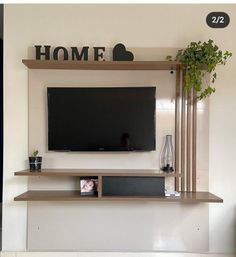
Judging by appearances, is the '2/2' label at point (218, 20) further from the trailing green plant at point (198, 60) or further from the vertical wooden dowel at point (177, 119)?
the vertical wooden dowel at point (177, 119)

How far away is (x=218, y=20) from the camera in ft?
8.14

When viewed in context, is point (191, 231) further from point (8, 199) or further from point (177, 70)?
point (8, 199)

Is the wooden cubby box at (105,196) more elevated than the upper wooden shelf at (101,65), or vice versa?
the upper wooden shelf at (101,65)

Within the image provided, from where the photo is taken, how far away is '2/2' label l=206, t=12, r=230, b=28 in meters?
2.48

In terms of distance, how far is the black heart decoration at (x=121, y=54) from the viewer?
7.89 feet

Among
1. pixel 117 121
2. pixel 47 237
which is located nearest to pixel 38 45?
pixel 117 121

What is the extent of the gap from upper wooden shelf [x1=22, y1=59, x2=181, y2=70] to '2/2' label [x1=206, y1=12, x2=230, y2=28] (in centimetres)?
50

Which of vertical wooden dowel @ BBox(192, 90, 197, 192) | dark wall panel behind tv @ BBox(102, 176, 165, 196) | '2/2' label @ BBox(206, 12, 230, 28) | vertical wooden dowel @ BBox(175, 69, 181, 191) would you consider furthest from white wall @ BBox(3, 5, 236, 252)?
dark wall panel behind tv @ BBox(102, 176, 165, 196)

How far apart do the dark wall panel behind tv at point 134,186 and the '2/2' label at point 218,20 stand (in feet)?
4.40

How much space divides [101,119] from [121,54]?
55 cm

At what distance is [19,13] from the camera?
98.7 inches

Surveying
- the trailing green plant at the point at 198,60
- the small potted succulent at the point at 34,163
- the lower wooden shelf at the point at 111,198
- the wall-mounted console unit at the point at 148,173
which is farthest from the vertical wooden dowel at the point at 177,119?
the small potted succulent at the point at 34,163

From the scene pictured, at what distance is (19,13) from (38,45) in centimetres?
32

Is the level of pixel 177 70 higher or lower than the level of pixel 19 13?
lower
